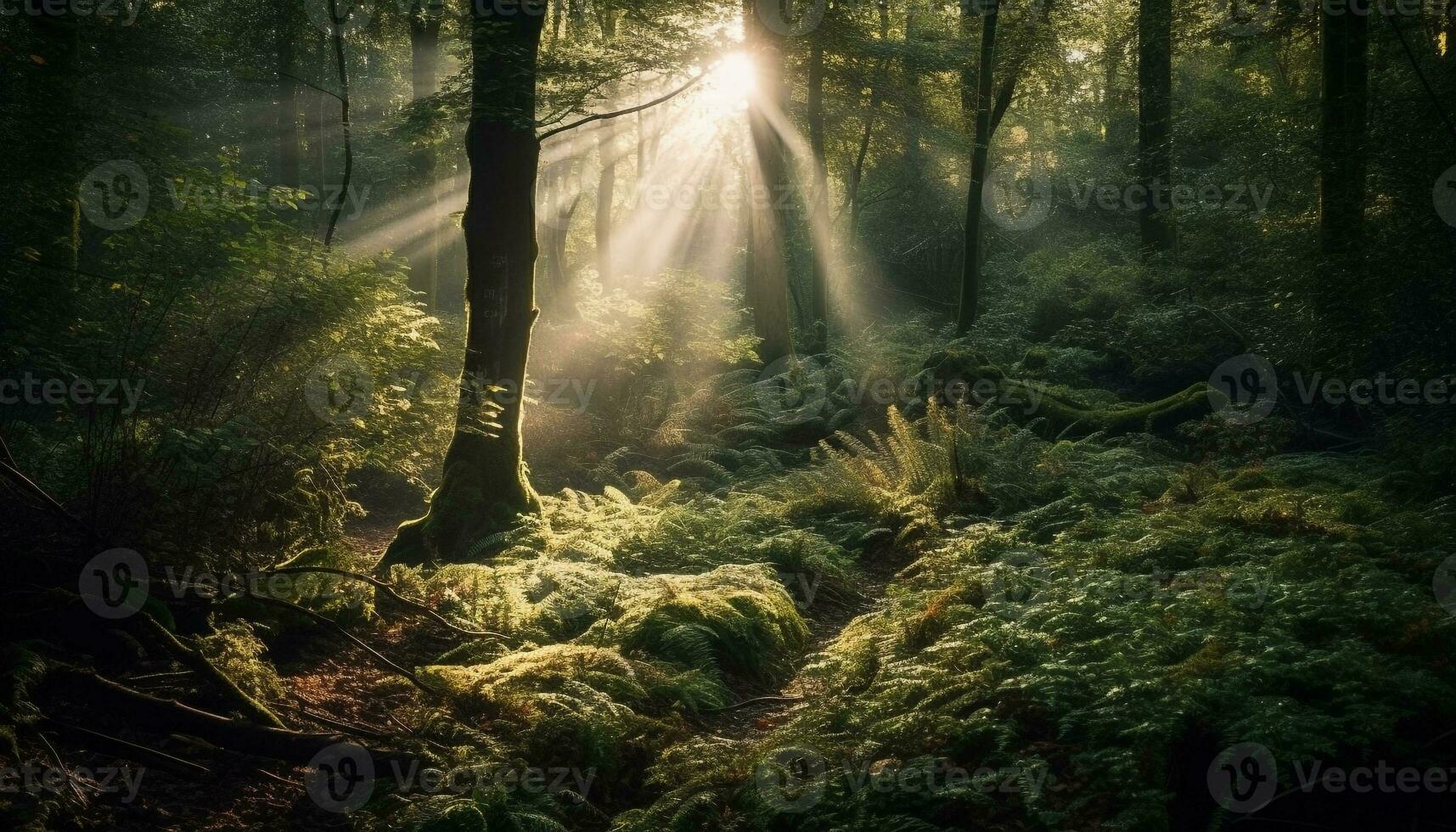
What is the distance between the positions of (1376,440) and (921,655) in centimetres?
630

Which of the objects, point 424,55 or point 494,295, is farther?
point 424,55

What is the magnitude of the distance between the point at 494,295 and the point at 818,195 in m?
15.8

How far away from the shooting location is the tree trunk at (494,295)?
8531 millimetres

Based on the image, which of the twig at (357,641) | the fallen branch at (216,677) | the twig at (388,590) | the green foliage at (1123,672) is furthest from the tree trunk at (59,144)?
the green foliage at (1123,672)

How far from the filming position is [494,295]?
8930mm

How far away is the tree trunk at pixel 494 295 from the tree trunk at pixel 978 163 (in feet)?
41.9

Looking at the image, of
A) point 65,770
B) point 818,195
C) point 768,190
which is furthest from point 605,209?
point 65,770

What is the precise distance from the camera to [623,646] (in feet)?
19.8

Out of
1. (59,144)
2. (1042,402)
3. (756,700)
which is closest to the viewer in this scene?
(756,700)

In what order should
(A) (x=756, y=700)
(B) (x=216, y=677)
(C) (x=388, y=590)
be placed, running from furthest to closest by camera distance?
(C) (x=388, y=590), (A) (x=756, y=700), (B) (x=216, y=677)

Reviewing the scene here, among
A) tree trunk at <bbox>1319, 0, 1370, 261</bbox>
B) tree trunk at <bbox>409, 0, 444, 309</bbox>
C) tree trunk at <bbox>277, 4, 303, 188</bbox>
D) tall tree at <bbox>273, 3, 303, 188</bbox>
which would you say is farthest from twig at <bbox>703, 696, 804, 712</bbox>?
tree trunk at <bbox>277, 4, 303, 188</bbox>

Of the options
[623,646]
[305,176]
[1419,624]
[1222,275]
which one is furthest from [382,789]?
[305,176]

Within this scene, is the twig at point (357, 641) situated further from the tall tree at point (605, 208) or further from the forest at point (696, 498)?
the tall tree at point (605, 208)

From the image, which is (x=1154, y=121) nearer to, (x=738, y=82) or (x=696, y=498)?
(x=738, y=82)
